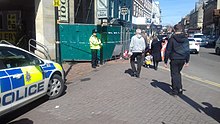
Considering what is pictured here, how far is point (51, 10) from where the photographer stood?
1453 cm

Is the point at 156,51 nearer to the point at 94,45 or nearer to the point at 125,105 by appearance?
the point at 94,45

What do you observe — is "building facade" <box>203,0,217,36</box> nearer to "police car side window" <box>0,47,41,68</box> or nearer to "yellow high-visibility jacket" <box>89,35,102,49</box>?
"yellow high-visibility jacket" <box>89,35,102,49</box>

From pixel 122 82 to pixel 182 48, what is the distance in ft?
8.74

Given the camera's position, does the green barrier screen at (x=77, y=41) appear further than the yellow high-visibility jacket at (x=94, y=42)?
Yes

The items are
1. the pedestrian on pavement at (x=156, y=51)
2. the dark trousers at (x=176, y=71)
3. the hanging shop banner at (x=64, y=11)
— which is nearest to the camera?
the dark trousers at (x=176, y=71)

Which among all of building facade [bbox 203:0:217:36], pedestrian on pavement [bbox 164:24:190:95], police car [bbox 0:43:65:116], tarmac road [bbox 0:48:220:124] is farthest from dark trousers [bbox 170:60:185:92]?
building facade [bbox 203:0:217:36]

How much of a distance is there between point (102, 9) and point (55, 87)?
1580 centimetres

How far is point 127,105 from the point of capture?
6.40 metres

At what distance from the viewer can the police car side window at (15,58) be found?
5332 mm

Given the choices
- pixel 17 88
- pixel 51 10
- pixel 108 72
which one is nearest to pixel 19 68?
pixel 17 88

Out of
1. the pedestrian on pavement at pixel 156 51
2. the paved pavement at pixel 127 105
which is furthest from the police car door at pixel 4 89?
the pedestrian on pavement at pixel 156 51

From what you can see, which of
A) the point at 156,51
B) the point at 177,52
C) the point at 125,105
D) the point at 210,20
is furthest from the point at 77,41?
the point at 210,20

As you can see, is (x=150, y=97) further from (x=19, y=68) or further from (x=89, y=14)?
(x=89, y=14)

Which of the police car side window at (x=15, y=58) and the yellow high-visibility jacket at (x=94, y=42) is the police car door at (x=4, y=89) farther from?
the yellow high-visibility jacket at (x=94, y=42)
